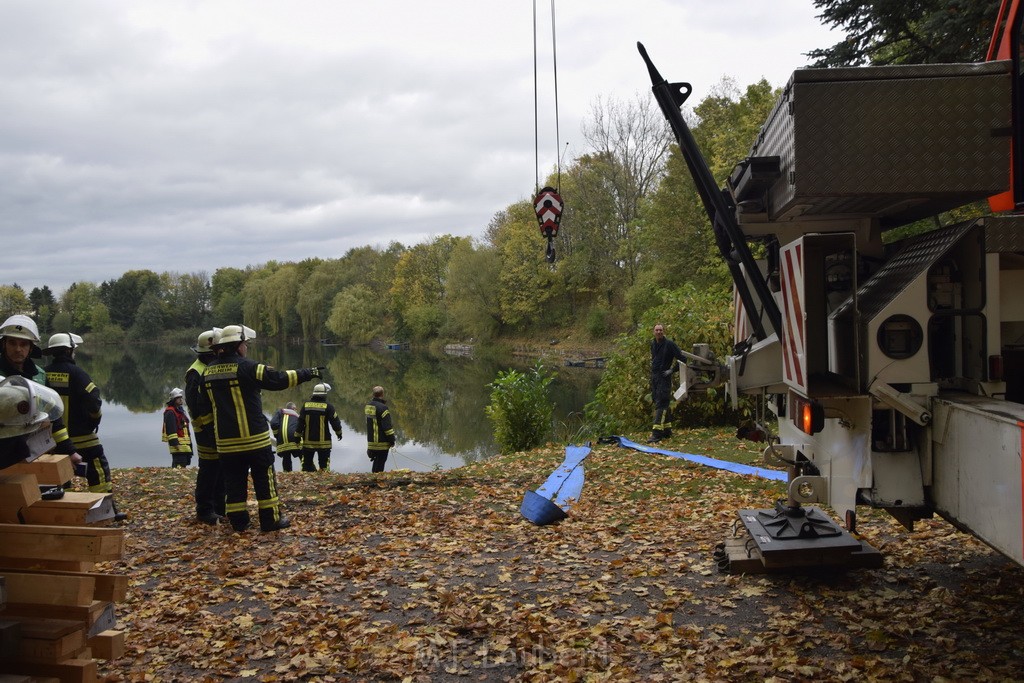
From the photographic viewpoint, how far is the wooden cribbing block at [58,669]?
287 cm

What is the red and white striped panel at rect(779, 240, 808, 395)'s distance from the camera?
12.9 ft

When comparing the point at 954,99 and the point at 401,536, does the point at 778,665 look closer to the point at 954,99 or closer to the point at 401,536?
the point at 954,99

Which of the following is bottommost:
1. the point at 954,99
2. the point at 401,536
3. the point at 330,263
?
the point at 401,536

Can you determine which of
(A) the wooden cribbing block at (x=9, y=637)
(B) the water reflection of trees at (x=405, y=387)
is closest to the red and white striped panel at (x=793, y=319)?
(A) the wooden cribbing block at (x=9, y=637)

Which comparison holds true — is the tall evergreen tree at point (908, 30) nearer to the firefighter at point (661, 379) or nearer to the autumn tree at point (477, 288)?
the firefighter at point (661, 379)

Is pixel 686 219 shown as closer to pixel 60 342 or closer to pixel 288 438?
pixel 288 438

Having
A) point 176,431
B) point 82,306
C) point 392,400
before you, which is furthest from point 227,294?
point 176,431

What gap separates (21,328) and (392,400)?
1377 inches

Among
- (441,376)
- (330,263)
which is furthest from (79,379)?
(330,263)

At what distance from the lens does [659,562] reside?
6.08 m

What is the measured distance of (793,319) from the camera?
414 cm

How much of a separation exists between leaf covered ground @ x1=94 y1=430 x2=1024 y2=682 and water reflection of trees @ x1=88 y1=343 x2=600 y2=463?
13.9 m

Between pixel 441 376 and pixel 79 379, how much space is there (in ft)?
137

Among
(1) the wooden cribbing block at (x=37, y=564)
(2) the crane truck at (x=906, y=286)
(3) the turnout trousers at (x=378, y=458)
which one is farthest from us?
(3) the turnout trousers at (x=378, y=458)
